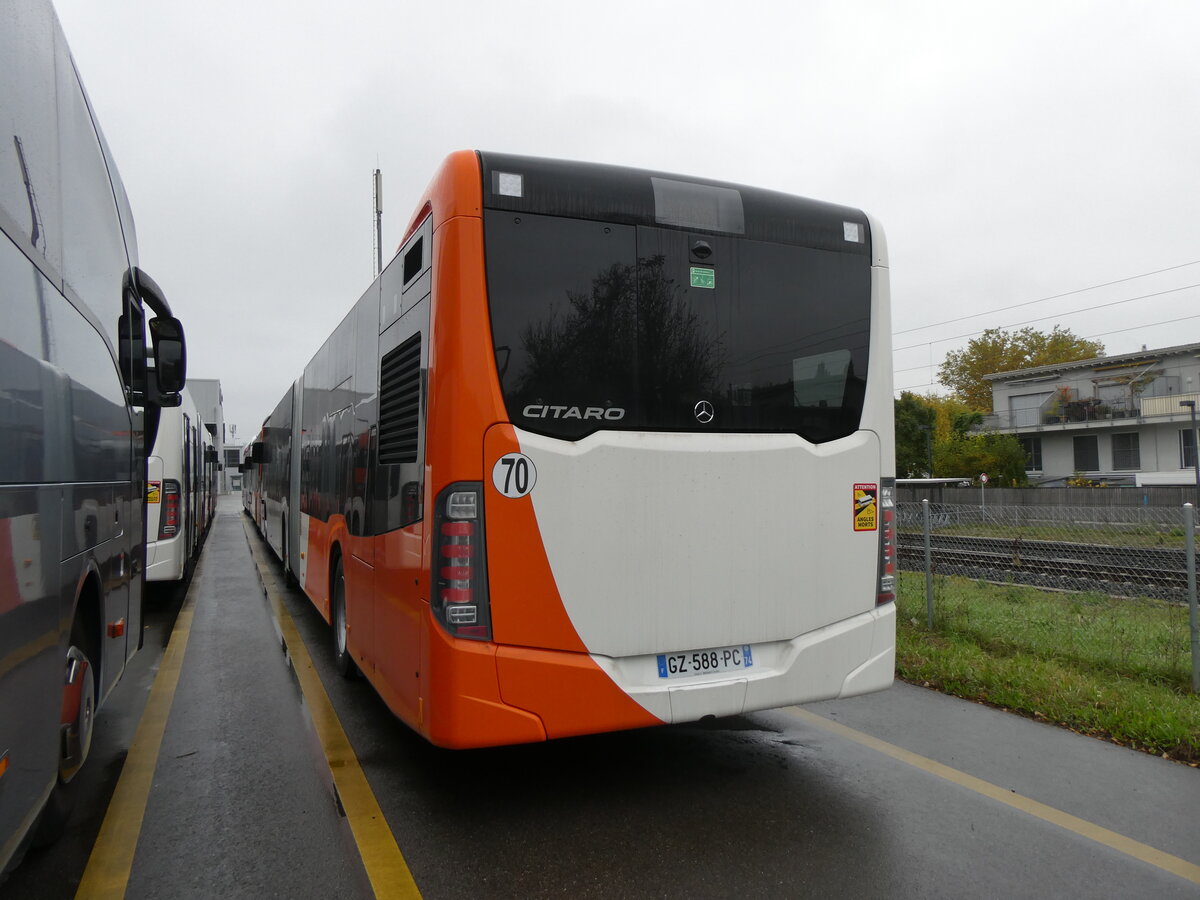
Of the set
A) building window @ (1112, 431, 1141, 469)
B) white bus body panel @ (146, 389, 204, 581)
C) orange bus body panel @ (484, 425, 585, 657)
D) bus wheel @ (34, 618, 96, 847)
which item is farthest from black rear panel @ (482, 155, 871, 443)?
building window @ (1112, 431, 1141, 469)

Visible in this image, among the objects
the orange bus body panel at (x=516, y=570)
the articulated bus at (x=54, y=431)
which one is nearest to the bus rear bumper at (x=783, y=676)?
the orange bus body panel at (x=516, y=570)

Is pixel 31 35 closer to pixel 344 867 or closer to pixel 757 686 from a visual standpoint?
pixel 344 867

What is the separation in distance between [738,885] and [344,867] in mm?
1606

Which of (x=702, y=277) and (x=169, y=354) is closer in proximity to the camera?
(x=702, y=277)

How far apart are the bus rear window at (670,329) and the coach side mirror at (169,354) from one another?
2.86 metres

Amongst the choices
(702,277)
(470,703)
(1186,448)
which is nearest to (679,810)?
(470,703)

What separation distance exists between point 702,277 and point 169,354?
3533 mm

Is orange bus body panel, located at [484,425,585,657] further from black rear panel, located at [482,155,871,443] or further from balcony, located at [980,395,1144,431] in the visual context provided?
balcony, located at [980,395,1144,431]

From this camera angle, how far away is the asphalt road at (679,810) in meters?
3.28

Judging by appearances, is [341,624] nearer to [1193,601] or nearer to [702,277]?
[702,277]

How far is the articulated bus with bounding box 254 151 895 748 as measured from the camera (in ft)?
11.6

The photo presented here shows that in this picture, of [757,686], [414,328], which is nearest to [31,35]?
[414,328]

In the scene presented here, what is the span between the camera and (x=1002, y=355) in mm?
60750

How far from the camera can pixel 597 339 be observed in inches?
149
